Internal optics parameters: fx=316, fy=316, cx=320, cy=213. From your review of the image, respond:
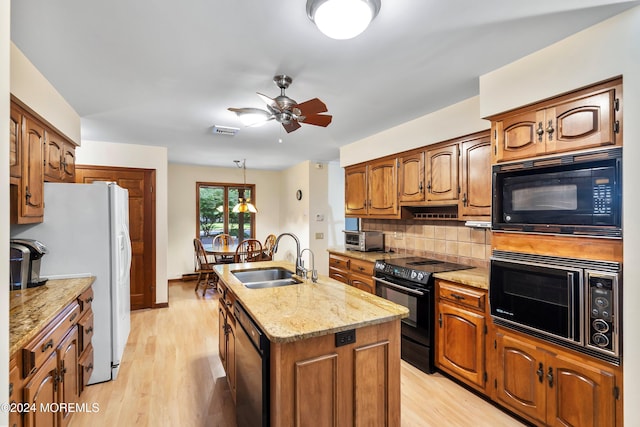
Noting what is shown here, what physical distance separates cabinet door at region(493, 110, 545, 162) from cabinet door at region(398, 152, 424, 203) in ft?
3.49

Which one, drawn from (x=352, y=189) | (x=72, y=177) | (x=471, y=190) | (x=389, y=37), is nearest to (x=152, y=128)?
(x=72, y=177)

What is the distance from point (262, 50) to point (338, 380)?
1885mm

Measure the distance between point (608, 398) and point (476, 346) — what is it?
0.78 m

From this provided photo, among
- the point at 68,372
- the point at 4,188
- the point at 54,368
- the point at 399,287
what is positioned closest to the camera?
the point at 4,188

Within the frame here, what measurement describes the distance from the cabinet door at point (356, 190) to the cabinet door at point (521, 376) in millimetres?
2320

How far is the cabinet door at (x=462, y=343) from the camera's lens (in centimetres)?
232

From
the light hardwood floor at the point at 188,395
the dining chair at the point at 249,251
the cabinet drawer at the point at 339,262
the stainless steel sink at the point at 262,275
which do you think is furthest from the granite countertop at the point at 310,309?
the dining chair at the point at 249,251

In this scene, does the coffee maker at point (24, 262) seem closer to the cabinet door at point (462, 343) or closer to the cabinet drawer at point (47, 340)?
the cabinet drawer at point (47, 340)

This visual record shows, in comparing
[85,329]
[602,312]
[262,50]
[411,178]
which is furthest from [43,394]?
[411,178]

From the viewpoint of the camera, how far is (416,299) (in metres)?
2.75

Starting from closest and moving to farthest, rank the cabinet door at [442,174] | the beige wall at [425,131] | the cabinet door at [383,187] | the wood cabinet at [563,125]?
the wood cabinet at [563,125] → the beige wall at [425,131] → the cabinet door at [442,174] → the cabinet door at [383,187]

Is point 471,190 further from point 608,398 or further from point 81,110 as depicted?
point 81,110

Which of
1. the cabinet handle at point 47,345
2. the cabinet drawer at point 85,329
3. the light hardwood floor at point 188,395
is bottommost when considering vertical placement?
the light hardwood floor at point 188,395

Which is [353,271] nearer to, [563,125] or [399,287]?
[399,287]
